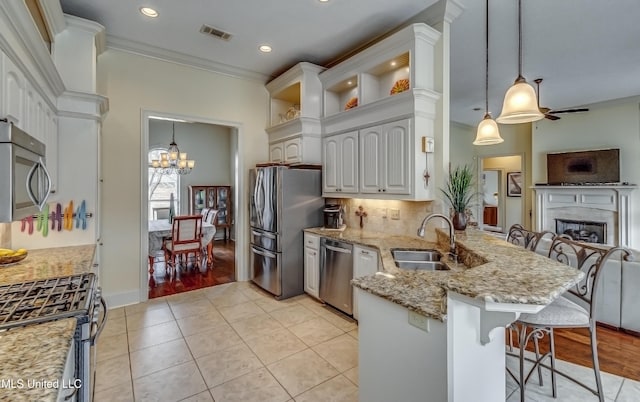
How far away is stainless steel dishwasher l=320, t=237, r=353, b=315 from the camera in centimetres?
327

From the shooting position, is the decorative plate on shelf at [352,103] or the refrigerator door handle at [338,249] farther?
the decorative plate on shelf at [352,103]

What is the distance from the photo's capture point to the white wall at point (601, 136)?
5641 millimetres

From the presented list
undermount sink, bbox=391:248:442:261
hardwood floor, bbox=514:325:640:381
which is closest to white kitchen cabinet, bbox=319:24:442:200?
undermount sink, bbox=391:248:442:261

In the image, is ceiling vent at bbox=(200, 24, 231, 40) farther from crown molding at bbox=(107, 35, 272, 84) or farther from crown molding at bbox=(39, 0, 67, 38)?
crown molding at bbox=(39, 0, 67, 38)

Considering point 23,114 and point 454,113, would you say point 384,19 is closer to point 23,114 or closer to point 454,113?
point 23,114

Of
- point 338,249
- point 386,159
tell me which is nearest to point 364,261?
point 338,249

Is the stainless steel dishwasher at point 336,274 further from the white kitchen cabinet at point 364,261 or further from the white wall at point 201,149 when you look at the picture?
the white wall at point 201,149

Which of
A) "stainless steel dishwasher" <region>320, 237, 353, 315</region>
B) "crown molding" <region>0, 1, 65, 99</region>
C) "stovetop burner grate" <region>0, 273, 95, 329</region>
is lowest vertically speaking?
"stainless steel dishwasher" <region>320, 237, 353, 315</region>

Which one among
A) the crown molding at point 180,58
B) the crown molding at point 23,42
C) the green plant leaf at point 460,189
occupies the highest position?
the crown molding at point 180,58

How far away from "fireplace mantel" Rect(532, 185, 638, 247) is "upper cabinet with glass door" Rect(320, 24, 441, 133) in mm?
5148

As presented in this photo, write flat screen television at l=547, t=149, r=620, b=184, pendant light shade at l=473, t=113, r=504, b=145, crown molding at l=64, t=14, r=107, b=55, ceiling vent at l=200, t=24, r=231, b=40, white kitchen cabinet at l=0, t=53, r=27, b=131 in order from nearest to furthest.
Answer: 1. white kitchen cabinet at l=0, t=53, r=27, b=131
2. crown molding at l=64, t=14, r=107, b=55
3. pendant light shade at l=473, t=113, r=504, b=145
4. ceiling vent at l=200, t=24, r=231, b=40
5. flat screen television at l=547, t=149, r=620, b=184

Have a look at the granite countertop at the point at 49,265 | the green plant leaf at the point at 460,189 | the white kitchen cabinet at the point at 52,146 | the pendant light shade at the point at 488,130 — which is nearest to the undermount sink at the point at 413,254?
the green plant leaf at the point at 460,189

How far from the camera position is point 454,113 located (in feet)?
23.1

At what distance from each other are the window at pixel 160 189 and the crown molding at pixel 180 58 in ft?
13.5
